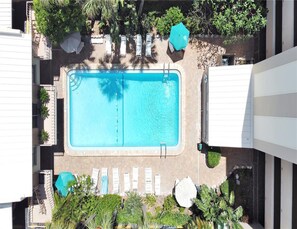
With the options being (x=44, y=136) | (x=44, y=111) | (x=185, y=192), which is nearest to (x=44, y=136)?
(x=44, y=136)

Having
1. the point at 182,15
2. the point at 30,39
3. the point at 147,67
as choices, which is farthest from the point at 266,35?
the point at 30,39

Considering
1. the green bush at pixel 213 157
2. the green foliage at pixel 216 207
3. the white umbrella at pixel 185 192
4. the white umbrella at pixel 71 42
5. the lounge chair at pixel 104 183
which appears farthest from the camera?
the lounge chair at pixel 104 183

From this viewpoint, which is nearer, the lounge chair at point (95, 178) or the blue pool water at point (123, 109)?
the lounge chair at point (95, 178)

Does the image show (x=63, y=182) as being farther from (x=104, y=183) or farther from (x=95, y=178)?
(x=104, y=183)

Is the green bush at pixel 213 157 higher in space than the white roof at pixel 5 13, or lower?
lower

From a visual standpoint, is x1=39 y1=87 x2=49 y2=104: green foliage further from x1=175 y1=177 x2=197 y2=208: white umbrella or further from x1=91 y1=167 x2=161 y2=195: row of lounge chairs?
x1=175 y1=177 x2=197 y2=208: white umbrella

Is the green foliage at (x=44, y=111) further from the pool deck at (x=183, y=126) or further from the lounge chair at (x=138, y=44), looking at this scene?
the lounge chair at (x=138, y=44)

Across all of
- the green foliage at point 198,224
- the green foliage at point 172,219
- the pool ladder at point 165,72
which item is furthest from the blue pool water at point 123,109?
the green foliage at point 198,224
